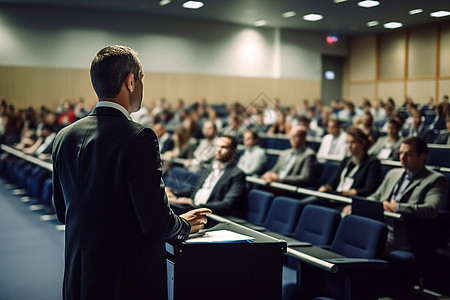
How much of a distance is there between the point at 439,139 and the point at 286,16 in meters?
8.36

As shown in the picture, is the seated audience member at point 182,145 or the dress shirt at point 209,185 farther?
the seated audience member at point 182,145

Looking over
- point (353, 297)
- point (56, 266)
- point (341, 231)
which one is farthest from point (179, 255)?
point (56, 266)

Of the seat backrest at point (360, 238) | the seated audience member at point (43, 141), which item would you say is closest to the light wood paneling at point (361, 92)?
the seated audience member at point (43, 141)

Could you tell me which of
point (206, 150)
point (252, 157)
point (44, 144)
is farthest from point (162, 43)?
point (252, 157)

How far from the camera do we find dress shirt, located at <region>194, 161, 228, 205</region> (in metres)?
4.14

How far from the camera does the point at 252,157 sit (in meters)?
5.95

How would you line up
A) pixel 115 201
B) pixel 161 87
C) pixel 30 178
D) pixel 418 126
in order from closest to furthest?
1. pixel 115 201
2. pixel 418 126
3. pixel 30 178
4. pixel 161 87

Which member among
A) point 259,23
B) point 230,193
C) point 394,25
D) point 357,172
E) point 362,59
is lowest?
point 230,193

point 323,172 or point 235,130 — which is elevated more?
point 235,130

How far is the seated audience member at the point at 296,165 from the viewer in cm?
508

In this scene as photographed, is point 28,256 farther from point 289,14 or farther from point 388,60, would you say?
point 388,60

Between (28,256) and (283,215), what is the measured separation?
8.19 feet

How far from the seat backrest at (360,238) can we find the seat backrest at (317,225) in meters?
0.11

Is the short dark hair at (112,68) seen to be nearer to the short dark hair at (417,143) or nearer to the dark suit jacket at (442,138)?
the short dark hair at (417,143)
